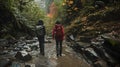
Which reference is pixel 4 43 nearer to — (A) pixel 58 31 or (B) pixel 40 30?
(B) pixel 40 30

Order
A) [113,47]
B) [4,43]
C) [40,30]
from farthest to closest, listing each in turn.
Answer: [4,43] < [40,30] < [113,47]

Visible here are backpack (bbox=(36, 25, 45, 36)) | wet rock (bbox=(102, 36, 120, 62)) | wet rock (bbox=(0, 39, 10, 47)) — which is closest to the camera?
wet rock (bbox=(102, 36, 120, 62))

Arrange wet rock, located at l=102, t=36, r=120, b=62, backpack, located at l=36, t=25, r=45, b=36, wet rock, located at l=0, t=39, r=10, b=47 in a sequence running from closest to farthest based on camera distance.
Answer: wet rock, located at l=102, t=36, r=120, b=62
backpack, located at l=36, t=25, r=45, b=36
wet rock, located at l=0, t=39, r=10, b=47

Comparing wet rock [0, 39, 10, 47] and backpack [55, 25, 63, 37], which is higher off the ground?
backpack [55, 25, 63, 37]

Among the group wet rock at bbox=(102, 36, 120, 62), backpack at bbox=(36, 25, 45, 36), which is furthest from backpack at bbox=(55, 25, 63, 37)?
wet rock at bbox=(102, 36, 120, 62)

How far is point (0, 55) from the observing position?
35.9ft

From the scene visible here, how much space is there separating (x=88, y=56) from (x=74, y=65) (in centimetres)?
137

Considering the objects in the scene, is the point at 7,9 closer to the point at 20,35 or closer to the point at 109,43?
the point at 20,35

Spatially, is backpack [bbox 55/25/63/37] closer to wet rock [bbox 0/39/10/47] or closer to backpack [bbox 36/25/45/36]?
backpack [bbox 36/25/45/36]

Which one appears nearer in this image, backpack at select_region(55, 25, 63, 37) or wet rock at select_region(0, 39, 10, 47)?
backpack at select_region(55, 25, 63, 37)

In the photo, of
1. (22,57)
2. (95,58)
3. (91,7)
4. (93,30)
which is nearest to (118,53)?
(95,58)

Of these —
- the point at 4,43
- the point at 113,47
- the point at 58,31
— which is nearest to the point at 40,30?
the point at 58,31

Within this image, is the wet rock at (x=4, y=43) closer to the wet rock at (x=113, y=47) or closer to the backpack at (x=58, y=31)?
the backpack at (x=58, y=31)

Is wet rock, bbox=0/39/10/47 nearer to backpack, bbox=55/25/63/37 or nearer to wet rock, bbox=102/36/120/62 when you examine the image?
backpack, bbox=55/25/63/37
